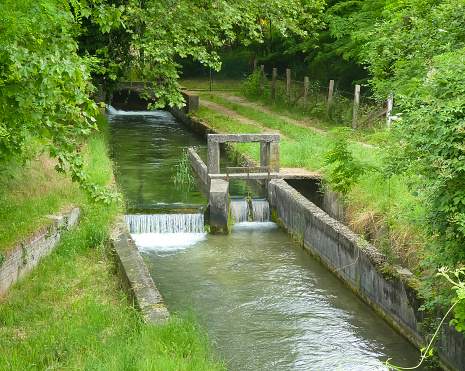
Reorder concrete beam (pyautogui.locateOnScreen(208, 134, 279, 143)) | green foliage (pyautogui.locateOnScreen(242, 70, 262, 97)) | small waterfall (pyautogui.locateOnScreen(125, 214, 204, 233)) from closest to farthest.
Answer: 1. small waterfall (pyautogui.locateOnScreen(125, 214, 204, 233))
2. concrete beam (pyautogui.locateOnScreen(208, 134, 279, 143))
3. green foliage (pyautogui.locateOnScreen(242, 70, 262, 97))

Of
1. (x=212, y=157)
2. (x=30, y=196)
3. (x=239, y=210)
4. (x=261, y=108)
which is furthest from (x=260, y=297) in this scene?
(x=261, y=108)

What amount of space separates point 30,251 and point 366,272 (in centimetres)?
503

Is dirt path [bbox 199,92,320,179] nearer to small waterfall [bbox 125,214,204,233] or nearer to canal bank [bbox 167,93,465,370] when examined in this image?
canal bank [bbox 167,93,465,370]

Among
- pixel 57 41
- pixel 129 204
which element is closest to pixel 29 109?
pixel 57 41

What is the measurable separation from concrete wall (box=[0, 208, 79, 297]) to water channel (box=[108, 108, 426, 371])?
1796mm

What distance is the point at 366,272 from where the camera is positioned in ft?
30.1

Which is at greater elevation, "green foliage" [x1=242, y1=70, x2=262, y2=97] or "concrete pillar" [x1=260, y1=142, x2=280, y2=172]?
"green foliage" [x1=242, y1=70, x2=262, y2=97]

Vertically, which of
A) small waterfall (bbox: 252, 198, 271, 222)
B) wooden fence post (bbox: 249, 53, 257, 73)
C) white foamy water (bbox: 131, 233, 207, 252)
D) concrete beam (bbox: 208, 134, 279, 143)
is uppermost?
wooden fence post (bbox: 249, 53, 257, 73)

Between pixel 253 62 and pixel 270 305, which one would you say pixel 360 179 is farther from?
pixel 253 62

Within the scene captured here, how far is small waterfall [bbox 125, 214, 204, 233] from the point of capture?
12.9 metres

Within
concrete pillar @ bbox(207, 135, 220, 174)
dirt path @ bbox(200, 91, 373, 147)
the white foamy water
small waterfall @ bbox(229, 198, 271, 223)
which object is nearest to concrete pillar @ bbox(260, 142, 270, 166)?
concrete pillar @ bbox(207, 135, 220, 174)

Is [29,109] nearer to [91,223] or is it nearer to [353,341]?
[91,223]

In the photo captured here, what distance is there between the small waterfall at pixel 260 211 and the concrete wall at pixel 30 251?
15.6 feet

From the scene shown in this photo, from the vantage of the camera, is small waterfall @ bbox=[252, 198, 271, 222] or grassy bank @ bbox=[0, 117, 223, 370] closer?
grassy bank @ bbox=[0, 117, 223, 370]
